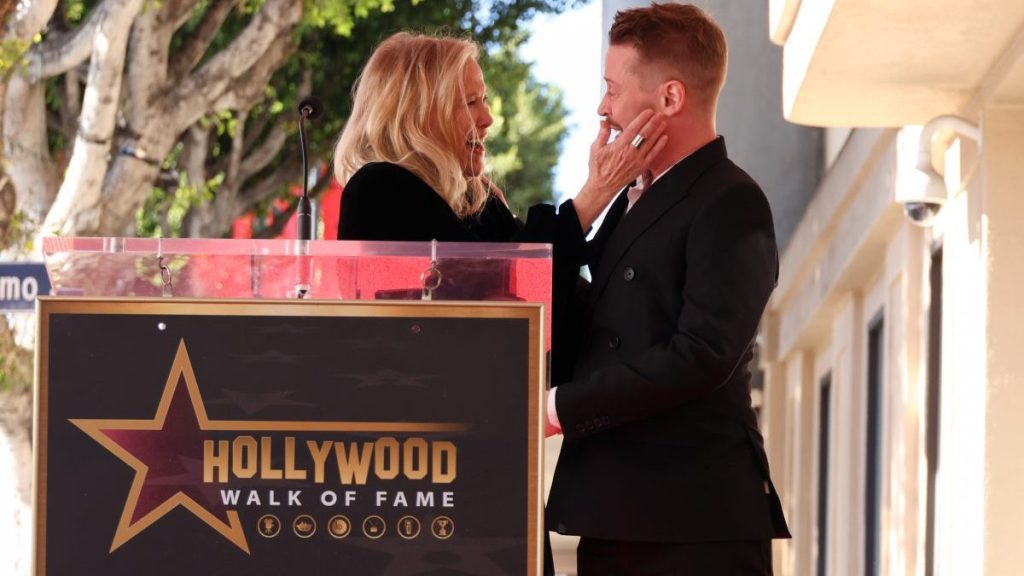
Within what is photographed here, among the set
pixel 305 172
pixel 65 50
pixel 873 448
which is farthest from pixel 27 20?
pixel 305 172

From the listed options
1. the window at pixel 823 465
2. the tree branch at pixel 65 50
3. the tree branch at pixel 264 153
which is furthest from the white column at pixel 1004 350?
the tree branch at pixel 264 153

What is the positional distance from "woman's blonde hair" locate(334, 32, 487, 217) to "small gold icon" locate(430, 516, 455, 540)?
3.17 feet

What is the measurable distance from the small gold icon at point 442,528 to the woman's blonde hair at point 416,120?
0.97m

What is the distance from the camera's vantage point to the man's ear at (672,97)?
4082mm

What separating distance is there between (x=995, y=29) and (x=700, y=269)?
93.4 inches

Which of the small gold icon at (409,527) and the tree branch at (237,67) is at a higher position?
the tree branch at (237,67)

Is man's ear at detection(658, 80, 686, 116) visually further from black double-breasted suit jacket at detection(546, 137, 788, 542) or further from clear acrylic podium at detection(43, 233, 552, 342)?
clear acrylic podium at detection(43, 233, 552, 342)

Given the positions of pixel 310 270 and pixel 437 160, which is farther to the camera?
pixel 437 160

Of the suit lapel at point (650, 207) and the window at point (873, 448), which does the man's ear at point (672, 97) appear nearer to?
the suit lapel at point (650, 207)

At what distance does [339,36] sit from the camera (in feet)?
55.0

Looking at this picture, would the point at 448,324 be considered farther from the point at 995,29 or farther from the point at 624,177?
the point at 995,29

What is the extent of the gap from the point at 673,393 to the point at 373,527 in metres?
0.73

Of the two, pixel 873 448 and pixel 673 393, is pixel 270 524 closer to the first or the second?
pixel 673 393

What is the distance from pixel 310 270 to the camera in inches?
128
